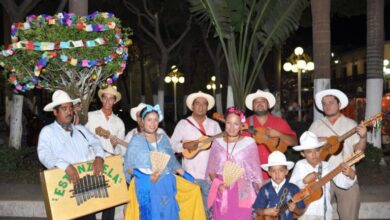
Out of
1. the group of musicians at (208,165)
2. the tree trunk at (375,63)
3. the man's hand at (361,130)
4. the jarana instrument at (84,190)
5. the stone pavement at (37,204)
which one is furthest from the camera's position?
the tree trunk at (375,63)

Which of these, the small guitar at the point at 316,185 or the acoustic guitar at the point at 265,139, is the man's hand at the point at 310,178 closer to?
the small guitar at the point at 316,185

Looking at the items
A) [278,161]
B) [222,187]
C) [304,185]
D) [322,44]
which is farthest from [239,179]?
[322,44]

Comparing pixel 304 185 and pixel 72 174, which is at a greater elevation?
pixel 72 174

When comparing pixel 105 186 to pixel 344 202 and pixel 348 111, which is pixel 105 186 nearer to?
pixel 344 202

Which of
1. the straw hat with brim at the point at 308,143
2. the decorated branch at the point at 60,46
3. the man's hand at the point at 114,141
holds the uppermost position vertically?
the decorated branch at the point at 60,46

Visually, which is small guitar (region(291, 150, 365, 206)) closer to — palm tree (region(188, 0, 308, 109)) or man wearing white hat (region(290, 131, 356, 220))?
man wearing white hat (region(290, 131, 356, 220))

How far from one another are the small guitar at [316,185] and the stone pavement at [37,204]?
3.03m

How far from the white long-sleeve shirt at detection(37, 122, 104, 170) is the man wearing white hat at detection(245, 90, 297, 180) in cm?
211

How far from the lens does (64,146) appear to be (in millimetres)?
5492

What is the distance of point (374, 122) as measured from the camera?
543 centimetres

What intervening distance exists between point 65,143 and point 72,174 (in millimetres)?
426

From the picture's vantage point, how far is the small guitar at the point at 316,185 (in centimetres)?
468

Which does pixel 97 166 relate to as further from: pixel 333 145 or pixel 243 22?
pixel 243 22

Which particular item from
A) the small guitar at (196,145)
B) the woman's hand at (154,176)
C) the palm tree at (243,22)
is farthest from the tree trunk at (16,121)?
the woman's hand at (154,176)
